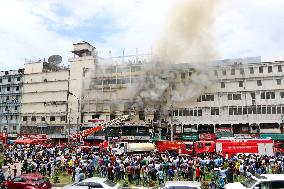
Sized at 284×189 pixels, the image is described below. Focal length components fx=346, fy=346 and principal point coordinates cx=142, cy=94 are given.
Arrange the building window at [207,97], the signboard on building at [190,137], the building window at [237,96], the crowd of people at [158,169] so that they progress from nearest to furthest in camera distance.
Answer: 1. the crowd of people at [158,169]
2. the signboard on building at [190,137]
3. the building window at [237,96]
4. the building window at [207,97]

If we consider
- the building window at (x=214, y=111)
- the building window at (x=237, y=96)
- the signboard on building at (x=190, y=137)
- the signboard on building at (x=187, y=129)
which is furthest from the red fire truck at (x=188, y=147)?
the building window at (x=237, y=96)

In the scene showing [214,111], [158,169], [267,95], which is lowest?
[158,169]

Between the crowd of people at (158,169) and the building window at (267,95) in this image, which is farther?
the building window at (267,95)

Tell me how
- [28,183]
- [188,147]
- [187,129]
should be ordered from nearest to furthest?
[28,183] → [188,147] → [187,129]

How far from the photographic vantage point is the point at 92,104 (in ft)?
250

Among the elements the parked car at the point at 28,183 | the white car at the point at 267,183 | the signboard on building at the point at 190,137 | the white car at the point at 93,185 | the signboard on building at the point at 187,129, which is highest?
the signboard on building at the point at 187,129

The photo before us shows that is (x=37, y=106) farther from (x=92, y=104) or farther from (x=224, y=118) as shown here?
(x=224, y=118)

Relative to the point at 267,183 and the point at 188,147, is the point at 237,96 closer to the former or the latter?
the point at 188,147

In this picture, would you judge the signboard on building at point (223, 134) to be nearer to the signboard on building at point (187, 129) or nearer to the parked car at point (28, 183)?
the signboard on building at point (187, 129)

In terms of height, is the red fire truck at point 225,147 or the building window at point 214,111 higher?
the building window at point 214,111

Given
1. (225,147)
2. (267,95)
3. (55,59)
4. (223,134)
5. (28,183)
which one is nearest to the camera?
(28,183)

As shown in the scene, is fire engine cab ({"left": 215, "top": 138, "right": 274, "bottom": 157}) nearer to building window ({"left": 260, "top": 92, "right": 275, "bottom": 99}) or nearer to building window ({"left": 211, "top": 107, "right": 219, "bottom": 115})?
building window ({"left": 211, "top": 107, "right": 219, "bottom": 115})

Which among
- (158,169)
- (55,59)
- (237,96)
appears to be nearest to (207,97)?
(237,96)

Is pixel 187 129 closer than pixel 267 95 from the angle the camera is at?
No
